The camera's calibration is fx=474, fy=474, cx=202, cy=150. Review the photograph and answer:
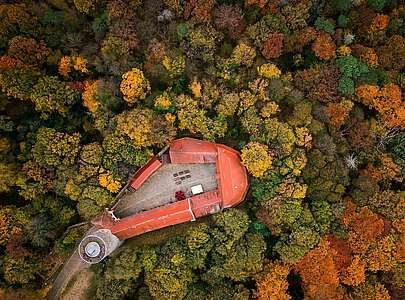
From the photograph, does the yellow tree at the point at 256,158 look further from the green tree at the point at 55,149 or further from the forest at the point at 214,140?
the green tree at the point at 55,149

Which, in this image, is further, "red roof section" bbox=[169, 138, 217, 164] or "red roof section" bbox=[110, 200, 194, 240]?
"red roof section" bbox=[169, 138, 217, 164]

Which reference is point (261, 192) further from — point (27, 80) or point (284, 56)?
point (27, 80)

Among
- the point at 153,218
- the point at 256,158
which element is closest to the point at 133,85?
the point at 153,218

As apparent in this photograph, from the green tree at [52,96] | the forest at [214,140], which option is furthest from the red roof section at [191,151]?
the green tree at [52,96]

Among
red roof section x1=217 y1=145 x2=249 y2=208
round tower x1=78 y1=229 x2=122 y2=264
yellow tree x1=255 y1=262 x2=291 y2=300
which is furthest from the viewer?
Result: red roof section x1=217 y1=145 x2=249 y2=208

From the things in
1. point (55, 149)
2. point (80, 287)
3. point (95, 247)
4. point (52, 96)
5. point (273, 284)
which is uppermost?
point (52, 96)

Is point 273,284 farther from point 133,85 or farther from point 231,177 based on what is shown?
point 133,85

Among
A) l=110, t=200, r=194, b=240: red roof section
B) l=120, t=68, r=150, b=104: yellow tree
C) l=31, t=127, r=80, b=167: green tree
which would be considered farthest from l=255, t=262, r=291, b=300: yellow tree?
l=31, t=127, r=80, b=167: green tree

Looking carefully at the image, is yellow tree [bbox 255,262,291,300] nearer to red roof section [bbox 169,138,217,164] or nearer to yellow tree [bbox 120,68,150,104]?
red roof section [bbox 169,138,217,164]
